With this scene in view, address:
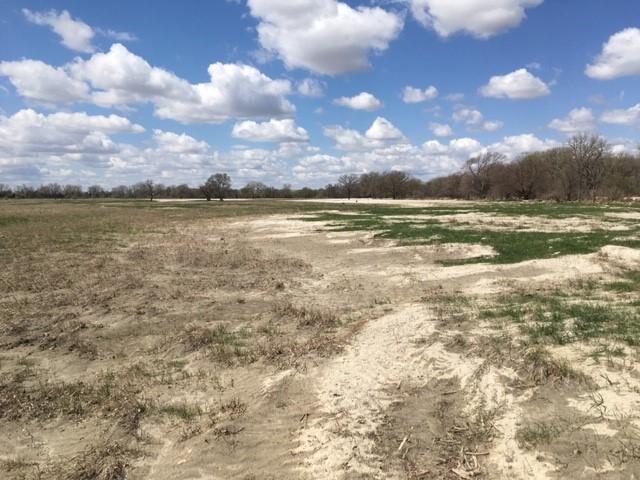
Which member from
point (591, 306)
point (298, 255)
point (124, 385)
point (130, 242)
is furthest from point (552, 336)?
point (130, 242)

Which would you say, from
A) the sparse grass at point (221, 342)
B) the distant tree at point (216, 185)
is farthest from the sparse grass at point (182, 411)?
the distant tree at point (216, 185)

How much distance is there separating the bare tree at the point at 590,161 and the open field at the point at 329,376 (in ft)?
264

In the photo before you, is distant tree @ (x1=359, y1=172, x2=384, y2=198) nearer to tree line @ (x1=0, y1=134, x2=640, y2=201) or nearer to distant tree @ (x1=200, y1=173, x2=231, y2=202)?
tree line @ (x1=0, y1=134, x2=640, y2=201)

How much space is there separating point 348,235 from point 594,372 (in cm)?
2179

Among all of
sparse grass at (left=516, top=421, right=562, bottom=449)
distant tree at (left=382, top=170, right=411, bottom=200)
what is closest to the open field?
sparse grass at (left=516, top=421, right=562, bottom=449)

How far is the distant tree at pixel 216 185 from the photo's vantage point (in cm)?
15125

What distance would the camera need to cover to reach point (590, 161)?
8500 cm

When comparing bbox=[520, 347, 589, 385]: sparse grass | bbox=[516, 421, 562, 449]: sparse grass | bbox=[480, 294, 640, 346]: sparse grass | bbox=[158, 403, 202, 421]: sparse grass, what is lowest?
bbox=[158, 403, 202, 421]: sparse grass

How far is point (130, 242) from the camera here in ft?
93.5

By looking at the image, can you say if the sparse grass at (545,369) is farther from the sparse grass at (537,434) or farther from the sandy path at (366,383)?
the sparse grass at (537,434)

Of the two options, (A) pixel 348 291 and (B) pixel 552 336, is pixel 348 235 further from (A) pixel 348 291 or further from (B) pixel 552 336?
(B) pixel 552 336

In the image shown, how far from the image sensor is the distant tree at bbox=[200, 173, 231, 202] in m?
151

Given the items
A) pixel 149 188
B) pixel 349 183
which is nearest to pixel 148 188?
pixel 149 188

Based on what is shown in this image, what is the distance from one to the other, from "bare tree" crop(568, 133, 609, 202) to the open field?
3171 inches
